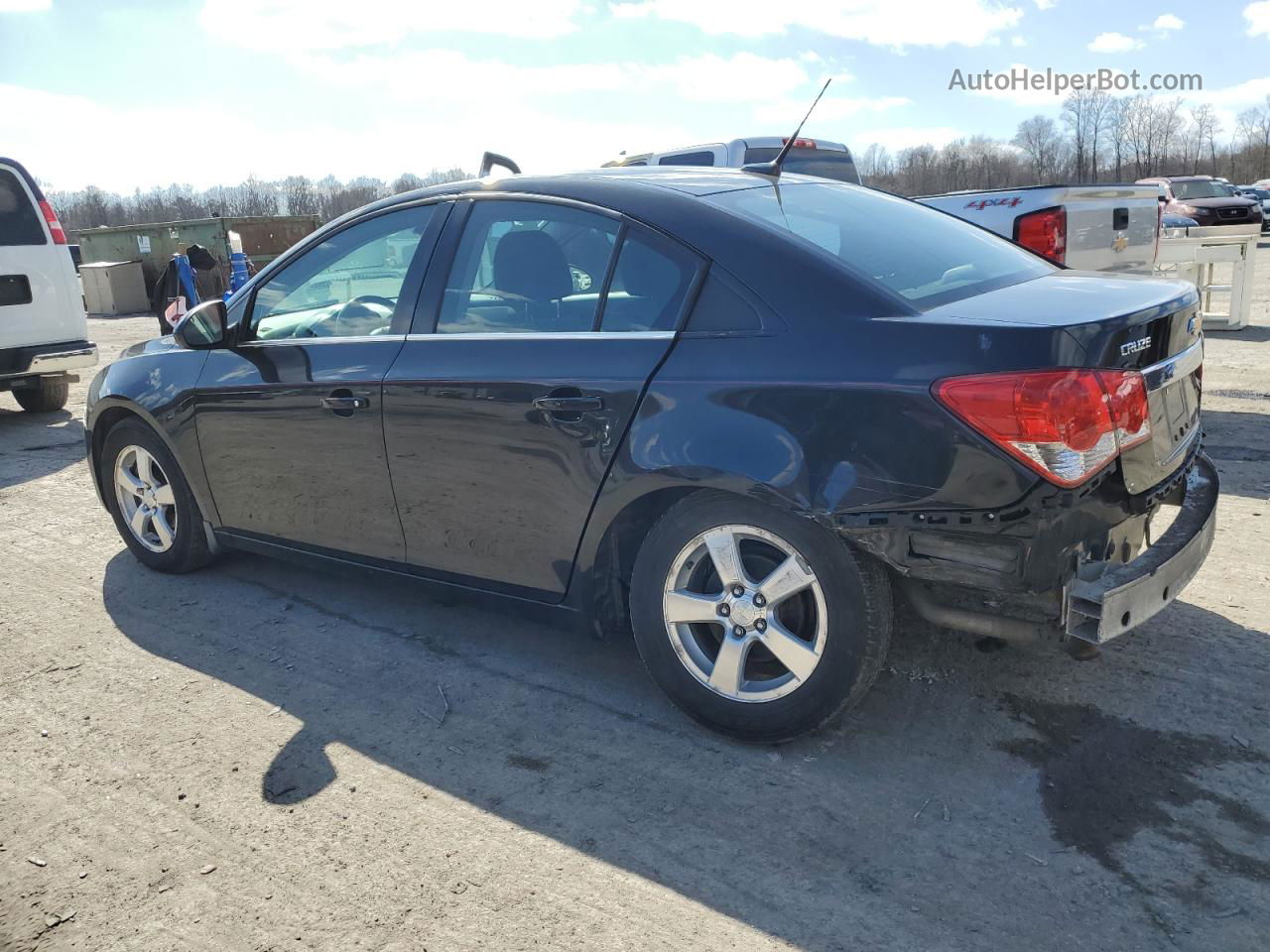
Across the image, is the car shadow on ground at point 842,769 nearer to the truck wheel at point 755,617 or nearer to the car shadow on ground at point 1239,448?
the truck wheel at point 755,617

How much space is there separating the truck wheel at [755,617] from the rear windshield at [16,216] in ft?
27.4

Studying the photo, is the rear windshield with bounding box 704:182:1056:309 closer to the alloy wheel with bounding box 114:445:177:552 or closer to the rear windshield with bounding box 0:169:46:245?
the alloy wheel with bounding box 114:445:177:552

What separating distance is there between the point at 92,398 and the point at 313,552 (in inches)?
66.7

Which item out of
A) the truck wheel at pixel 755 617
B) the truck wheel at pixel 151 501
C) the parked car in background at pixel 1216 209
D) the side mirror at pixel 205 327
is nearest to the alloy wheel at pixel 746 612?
the truck wheel at pixel 755 617

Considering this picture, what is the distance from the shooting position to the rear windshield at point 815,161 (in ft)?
33.8

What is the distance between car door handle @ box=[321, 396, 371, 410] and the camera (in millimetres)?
3688

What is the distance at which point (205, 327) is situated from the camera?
14.0ft

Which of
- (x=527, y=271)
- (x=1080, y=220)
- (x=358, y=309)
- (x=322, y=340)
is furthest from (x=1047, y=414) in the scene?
(x=1080, y=220)

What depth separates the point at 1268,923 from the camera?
2.25 meters

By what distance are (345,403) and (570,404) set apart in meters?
1.05

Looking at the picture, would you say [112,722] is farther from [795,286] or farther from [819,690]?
[795,286]

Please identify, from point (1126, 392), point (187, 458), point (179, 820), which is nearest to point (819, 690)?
point (1126, 392)

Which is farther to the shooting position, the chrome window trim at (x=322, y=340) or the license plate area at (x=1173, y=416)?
the chrome window trim at (x=322, y=340)

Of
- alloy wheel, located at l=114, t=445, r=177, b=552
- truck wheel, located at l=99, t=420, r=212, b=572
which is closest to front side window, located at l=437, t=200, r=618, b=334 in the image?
truck wheel, located at l=99, t=420, r=212, b=572
